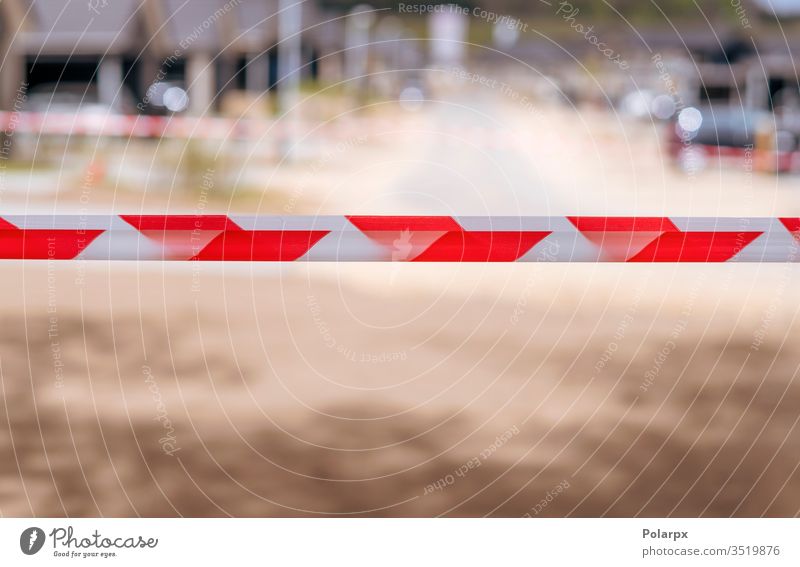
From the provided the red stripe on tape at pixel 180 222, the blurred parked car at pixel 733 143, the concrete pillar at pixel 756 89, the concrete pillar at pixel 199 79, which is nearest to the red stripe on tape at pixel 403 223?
the red stripe on tape at pixel 180 222

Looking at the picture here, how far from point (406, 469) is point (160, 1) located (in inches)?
1012

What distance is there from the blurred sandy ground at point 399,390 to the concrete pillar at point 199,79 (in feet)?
73.0

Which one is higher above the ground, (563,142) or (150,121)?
(563,142)

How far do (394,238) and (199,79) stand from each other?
31083mm

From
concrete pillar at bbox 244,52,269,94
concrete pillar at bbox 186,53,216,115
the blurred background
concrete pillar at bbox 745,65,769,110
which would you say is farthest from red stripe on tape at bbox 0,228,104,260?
concrete pillar at bbox 745,65,769,110

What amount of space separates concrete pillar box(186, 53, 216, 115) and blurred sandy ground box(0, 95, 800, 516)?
2225 cm

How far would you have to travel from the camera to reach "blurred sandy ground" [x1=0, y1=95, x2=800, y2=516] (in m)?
4.04

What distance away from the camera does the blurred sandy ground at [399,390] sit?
13.3 feet

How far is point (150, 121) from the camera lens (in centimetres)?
2055

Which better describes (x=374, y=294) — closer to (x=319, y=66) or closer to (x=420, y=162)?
(x=420, y=162)

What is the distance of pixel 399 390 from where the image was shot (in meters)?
5.54

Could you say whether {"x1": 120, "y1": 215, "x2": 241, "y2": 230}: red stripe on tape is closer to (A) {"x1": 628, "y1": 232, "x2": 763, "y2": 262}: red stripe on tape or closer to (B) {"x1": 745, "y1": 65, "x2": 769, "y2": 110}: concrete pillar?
(A) {"x1": 628, "y1": 232, "x2": 763, "y2": 262}: red stripe on tape

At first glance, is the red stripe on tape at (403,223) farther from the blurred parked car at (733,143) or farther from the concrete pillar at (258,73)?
the concrete pillar at (258,73)

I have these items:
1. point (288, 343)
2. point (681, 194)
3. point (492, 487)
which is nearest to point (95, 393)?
point (288, 343)
